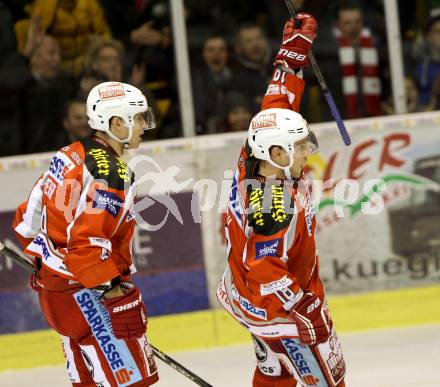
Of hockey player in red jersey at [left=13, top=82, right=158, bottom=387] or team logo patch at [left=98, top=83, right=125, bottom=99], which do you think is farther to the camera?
team logo patch at [left=98, top=83, right=125, bottom=99]

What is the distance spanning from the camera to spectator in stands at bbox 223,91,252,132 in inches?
253

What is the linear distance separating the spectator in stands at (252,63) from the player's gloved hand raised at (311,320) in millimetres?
2272

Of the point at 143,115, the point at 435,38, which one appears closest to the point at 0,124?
the point at 143,115

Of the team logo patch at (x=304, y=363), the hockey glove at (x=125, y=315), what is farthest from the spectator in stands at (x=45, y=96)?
the team logo patch at (x=304, y=363)

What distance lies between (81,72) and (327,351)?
261 cm

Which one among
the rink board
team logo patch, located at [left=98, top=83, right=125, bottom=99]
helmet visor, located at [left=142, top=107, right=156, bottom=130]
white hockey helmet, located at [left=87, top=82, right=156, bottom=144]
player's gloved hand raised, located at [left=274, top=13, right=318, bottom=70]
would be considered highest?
player's gloved hand raised, located at [left=274, top=13, right=318, bottom=70]

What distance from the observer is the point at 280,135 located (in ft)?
14.4

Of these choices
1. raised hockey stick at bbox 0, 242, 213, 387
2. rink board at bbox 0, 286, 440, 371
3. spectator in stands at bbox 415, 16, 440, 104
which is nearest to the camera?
raised hockey stick at bbox 0, 242, 213, 387

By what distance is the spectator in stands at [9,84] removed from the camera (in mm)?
6391

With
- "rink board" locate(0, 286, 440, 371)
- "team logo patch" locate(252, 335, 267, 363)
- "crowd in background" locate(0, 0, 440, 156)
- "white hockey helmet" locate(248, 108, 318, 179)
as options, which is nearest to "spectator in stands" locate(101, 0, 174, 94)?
"crowd in background" locate(0, 0, 440, 156)

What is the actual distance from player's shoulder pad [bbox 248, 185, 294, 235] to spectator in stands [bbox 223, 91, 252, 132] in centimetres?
211

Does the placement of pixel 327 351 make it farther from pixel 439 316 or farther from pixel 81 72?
pixel 81 72

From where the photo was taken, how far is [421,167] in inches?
251

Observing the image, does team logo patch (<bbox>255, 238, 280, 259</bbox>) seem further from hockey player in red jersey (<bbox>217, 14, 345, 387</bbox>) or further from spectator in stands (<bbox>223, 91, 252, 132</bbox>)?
spectator in stands (<bbox>223, 91, 252, 132</bbox>)
